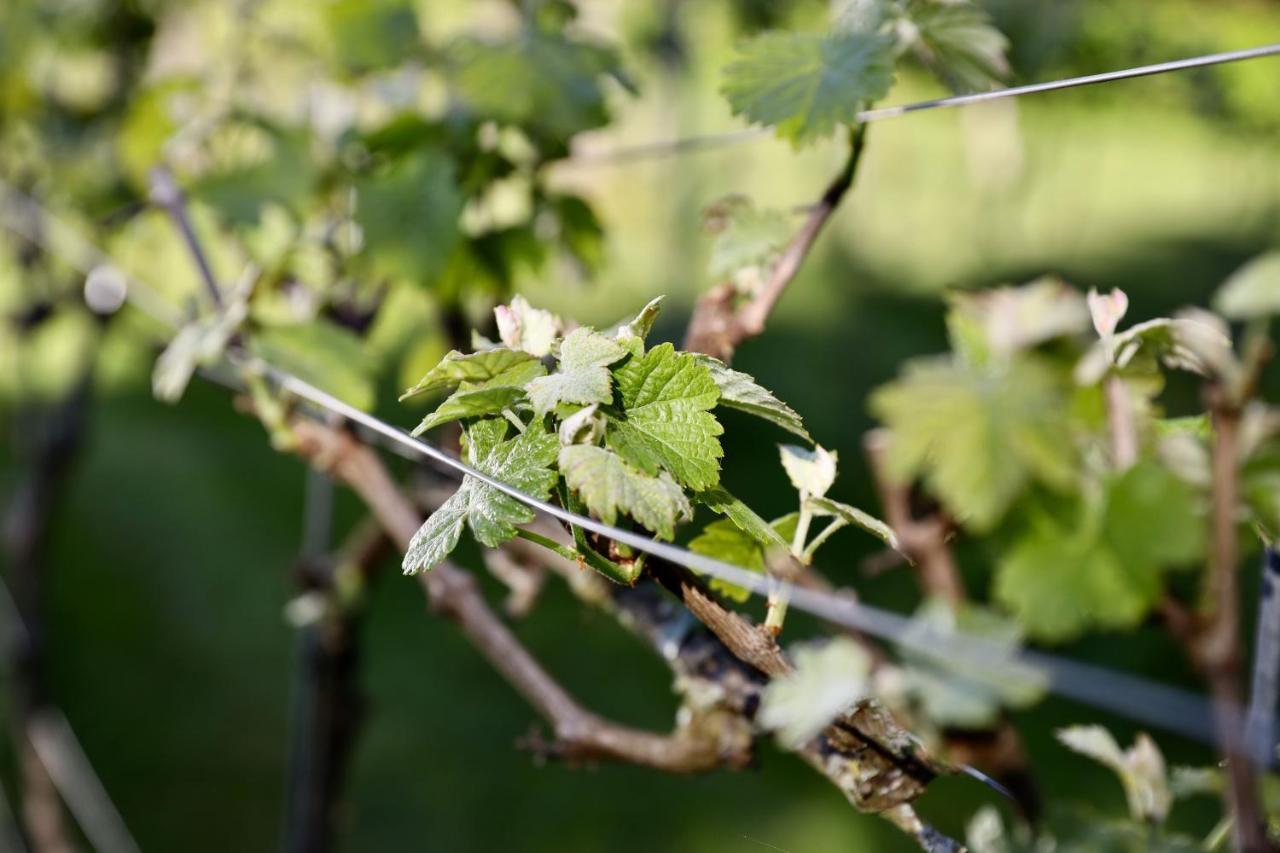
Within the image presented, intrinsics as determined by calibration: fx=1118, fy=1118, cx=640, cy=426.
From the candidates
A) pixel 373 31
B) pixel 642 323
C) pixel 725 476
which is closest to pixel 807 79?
pixel 642 323

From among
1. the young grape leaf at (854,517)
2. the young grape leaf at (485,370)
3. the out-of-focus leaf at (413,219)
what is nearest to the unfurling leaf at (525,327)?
the young grape leaf at (485,370)

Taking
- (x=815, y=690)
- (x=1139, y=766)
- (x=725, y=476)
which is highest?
(x=815, y=690)

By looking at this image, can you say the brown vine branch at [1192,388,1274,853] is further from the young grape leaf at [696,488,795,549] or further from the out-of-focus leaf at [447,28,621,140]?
the out-of-focus leaf at [447,28,621,140]

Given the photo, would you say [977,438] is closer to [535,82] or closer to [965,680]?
[965,680]

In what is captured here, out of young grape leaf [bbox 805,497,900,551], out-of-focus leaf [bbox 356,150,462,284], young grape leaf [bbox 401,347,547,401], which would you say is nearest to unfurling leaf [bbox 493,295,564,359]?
young grape leaf [bbox 401,347,547,401]

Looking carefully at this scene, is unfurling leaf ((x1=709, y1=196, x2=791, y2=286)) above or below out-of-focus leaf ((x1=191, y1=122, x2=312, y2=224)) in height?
above

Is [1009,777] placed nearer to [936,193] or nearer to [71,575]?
[71,575]

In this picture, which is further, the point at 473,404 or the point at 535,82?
the point at 535,82
